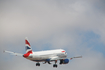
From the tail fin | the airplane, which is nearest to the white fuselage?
the airplane

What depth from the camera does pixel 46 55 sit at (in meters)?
182

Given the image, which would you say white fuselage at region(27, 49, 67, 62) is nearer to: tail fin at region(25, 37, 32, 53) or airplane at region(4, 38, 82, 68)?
airplane at region(4, 38, 82, 68)

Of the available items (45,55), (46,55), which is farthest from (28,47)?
(46,55)

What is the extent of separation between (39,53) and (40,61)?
13.6 feet

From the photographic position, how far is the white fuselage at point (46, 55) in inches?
6973

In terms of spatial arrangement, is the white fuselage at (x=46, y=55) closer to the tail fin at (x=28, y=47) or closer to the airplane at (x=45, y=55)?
the airplane at (x=45, y=55)

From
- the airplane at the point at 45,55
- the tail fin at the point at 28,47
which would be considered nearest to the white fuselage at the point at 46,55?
the airplane at the point at 45,55

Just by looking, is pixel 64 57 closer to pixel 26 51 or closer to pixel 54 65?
pixel 54 65

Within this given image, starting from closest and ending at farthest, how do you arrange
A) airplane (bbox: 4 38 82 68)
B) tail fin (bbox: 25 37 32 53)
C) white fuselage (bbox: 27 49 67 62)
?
airplane (bbox: 4 38 82 68) → tail fin (bbox: 25 37 32 53) → white fuselage (bbox: 27 49 67 62)

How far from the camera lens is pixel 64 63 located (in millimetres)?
186500

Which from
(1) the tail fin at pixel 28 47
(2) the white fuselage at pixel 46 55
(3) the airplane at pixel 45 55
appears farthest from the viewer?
(2) the white fuselage at pixel 46 55

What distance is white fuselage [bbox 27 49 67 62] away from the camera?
17712cm

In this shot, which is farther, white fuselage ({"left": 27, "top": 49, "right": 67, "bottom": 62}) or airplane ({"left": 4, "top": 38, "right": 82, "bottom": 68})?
white fuselage ({"left": 27, "top": 49, "right": 67, "bottom": 62})

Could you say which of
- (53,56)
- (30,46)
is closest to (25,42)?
(30,46)
